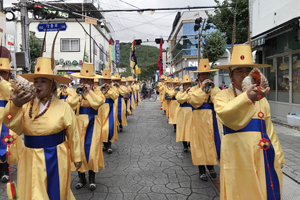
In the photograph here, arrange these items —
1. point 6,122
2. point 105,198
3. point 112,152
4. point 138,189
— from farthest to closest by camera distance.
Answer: point 112,152, point 138,189, point 105,198, point 6,122

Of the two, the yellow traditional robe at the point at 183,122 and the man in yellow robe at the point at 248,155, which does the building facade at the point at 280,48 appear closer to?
the yellow traditional robe at the point at 183,122

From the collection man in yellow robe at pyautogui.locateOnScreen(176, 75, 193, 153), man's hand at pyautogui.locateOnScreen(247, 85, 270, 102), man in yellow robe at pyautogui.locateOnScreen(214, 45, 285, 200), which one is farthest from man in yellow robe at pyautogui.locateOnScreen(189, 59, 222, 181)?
man's hand at pyautogui.locateOnScreen(247, 85, 270, 102)

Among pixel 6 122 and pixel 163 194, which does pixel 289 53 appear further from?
pixel 6 122

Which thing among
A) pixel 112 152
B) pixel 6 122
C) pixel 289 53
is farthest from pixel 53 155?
pixel 289 53

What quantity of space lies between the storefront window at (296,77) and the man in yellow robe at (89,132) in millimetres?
7962

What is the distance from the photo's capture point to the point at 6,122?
250 cm

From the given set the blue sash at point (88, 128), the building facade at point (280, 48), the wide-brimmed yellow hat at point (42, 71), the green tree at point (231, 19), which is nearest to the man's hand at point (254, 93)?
the wide-brimmed yellow hat at point (42, 71)

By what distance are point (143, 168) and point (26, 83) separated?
11.5 feet

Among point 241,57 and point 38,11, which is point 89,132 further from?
point 38,11

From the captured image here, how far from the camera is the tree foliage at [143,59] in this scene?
217 feet

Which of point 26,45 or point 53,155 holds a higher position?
point 26,45

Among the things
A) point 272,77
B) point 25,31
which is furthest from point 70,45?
point 272,77

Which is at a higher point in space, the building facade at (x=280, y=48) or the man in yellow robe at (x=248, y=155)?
the building facade at (x=280, y=48)

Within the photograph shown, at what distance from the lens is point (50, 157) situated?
103 inches
